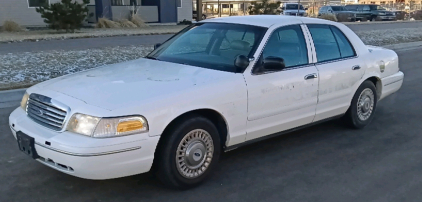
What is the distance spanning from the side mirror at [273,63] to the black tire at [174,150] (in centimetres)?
90

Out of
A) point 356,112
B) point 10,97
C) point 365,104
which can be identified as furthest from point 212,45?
point 10,97

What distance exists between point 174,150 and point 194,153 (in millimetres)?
259

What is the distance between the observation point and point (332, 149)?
5219 millimetres

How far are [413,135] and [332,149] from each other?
1.35 meters

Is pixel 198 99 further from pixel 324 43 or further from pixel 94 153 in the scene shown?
pixel 324 43

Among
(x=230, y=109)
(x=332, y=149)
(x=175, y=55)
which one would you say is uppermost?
(x=175, y=55)

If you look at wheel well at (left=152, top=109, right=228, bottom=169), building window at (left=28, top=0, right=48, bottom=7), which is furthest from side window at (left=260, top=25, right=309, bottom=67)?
building window at (left=28, top=0, right=48, bottom=7)

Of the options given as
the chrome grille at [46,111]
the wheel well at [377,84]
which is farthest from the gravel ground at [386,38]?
the chrome grille at [46,111]

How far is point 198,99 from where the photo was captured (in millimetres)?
3854

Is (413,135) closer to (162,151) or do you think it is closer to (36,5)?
(162,151)

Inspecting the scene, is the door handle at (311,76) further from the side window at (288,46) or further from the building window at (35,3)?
the building window at (35,3)

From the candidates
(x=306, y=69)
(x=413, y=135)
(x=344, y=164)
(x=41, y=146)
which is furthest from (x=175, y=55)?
(x=413, y=135)

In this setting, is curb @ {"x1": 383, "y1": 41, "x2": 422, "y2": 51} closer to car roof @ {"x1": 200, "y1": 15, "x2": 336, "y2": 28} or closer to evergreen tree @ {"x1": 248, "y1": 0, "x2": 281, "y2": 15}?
evergreen tree @ {"x1": 248, "y1": 0, "x2": 281, "y2": 15}

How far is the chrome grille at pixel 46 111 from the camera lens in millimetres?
3553
